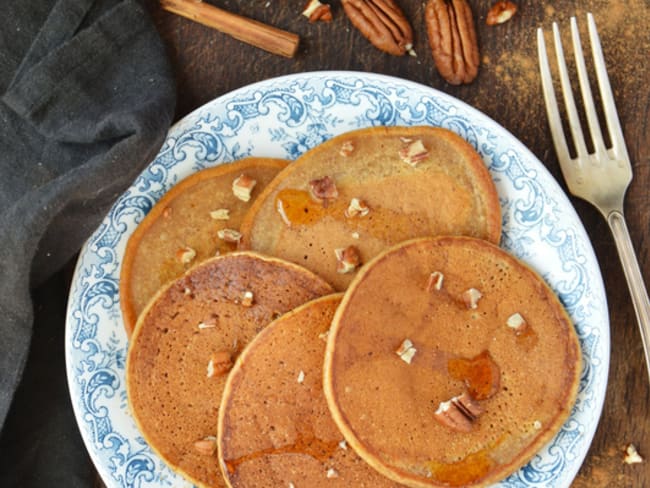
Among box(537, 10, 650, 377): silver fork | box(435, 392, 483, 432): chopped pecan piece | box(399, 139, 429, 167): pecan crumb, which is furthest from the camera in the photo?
box(537, 10, 650, 377): silver fork

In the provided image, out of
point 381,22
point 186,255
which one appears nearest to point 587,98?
point 381,22

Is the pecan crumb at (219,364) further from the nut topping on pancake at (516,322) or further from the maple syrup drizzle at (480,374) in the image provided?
the nut topping on pancake at (516,322)

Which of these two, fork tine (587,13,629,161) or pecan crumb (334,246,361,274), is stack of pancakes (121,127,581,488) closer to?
pecan crumb (334,246,361,274)

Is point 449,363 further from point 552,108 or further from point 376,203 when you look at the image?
point 552,108

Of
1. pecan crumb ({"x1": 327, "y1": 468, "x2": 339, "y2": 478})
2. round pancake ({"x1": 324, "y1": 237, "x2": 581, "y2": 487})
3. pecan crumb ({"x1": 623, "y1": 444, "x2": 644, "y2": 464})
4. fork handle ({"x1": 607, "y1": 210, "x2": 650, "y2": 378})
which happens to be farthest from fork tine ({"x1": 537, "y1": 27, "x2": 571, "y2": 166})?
pecan crumb ({"x1": 327, "y1": 468, "x2": 339, "y2": 478})

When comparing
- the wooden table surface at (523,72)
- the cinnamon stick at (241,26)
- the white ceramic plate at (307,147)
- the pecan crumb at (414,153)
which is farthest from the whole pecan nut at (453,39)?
the cinnamon stick at (241,26)

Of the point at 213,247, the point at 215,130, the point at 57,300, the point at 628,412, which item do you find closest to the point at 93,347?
the point at 57,300
